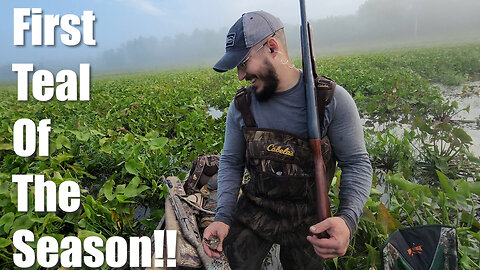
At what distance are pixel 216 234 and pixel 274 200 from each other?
304 millimetres

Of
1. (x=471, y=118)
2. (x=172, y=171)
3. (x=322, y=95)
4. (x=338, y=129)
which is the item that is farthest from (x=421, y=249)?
(x=471, y=118)

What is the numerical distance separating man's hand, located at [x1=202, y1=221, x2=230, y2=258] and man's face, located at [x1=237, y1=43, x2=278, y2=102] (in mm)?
602

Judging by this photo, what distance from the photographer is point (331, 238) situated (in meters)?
1.17

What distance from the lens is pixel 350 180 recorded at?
1338mm

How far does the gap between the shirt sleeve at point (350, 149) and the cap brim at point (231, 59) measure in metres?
0.40

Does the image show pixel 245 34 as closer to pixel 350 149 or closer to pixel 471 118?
pixel 350 149

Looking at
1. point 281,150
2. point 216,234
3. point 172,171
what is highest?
point 281,150

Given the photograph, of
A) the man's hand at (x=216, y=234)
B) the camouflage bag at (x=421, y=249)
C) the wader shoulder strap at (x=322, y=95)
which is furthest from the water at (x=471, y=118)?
the man's hand at (x=216, y=234)

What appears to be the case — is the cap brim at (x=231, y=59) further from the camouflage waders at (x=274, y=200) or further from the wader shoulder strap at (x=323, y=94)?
the wader shoulder strap at (x=323, y=94)

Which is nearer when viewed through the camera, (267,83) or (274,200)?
(267,83)

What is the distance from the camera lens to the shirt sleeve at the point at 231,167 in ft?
5.00

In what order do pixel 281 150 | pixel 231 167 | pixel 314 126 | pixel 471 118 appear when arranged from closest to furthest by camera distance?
pixel 314 126 → pixel 281 150 → pixel 231 167 → pixel 471 118

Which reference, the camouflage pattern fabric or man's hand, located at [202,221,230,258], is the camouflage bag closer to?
the camouflage pattern fabric

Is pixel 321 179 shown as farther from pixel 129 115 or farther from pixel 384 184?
pixel 129 115
